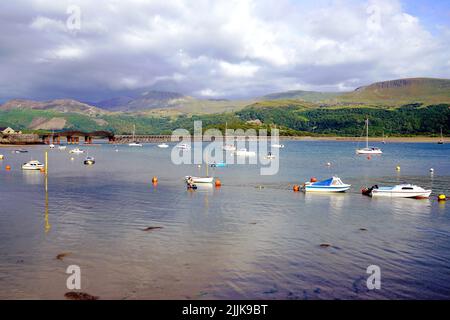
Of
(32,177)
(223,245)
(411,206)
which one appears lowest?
(223,245)

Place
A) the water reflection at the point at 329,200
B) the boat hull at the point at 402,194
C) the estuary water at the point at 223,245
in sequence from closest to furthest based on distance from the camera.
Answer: the estuary water at the point at 223,245, the water reflection at the point at 329,200, the boat hull at the point at 402,194

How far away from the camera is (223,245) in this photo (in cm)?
3031

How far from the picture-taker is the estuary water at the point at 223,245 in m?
22.2

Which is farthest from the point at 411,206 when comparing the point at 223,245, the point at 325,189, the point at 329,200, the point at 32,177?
the point at 32,177

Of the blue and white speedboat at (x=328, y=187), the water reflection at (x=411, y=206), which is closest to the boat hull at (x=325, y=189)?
the blue and white speedboat at (x=328, y=187)

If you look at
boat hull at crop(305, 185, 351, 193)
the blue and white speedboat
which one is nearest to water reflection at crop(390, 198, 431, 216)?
boat hull at crop(305, 185, 351, 193)

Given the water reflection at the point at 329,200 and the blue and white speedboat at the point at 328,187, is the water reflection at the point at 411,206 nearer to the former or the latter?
the water reflection at the point at 329,200

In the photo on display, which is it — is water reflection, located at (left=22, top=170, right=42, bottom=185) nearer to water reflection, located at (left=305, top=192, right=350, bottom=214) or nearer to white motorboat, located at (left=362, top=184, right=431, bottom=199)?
water reflection, located at (left=305, top=192, right=350, bottom=214)

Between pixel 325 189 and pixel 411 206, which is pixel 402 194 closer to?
pixel 411 206

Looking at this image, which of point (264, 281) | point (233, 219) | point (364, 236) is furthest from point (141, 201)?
point (264, 281)

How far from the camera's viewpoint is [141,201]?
165 ft

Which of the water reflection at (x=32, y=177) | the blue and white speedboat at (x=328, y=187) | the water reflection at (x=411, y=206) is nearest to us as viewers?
the water reflection at (x=411, y=206)

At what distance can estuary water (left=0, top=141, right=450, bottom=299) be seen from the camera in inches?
873

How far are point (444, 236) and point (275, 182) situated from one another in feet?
126
